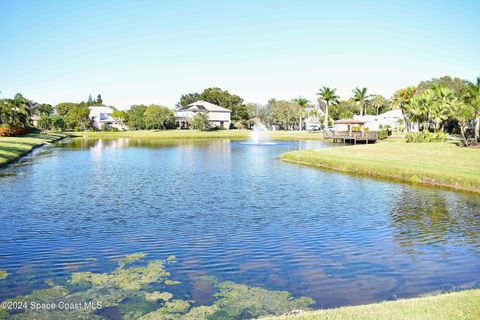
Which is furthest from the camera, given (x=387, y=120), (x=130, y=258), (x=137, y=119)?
(x=137, y=119)

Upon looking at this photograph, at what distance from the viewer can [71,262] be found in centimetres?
1445

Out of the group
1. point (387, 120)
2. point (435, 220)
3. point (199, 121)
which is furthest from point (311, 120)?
point (435, 220)

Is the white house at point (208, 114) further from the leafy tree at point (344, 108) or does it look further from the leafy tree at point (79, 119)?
the leafy tree at point (344, 108)

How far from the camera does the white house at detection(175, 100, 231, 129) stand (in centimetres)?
13750

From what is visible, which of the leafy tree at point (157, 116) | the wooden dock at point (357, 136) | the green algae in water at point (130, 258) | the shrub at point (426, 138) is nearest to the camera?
the green algae in water at point (130, 258)

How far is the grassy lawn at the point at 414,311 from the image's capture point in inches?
344

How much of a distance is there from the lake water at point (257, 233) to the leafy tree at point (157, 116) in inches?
3790

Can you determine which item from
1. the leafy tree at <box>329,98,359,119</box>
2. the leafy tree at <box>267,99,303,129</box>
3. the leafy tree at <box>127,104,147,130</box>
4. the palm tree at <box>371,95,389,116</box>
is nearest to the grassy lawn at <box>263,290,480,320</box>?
the leafy tree at <box>127,104,147,130</box>

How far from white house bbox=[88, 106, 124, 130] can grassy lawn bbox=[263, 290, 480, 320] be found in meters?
146

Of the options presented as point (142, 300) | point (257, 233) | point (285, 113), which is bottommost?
point (142, 300)

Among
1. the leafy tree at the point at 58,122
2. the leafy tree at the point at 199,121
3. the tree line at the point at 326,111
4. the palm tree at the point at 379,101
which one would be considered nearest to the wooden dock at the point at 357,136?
the tree line at the point at 326,111

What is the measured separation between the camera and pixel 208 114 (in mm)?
140125

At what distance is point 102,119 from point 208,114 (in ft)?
148

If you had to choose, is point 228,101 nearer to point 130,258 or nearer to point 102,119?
point 102,119
